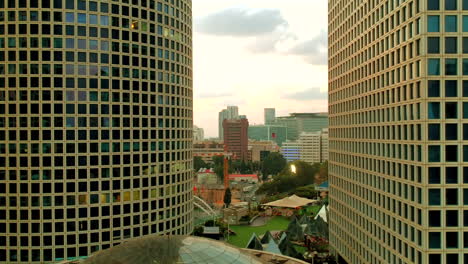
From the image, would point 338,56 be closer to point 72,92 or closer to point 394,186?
point 394,186

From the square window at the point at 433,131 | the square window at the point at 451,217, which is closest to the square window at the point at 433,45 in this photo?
the square window at the point at 433,131

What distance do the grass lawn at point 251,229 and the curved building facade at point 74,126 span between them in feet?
77.5

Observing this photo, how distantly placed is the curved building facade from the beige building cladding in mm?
34655

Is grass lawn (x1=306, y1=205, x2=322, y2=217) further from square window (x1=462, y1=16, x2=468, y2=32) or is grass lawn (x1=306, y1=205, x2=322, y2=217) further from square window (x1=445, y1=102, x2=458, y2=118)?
square window (x1=462, y1=16, x2=468, y2=32)

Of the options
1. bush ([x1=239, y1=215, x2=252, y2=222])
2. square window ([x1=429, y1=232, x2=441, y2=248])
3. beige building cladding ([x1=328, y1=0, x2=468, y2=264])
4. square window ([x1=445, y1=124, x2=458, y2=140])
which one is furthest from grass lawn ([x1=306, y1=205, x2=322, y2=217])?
square window ([x1=445, y1=124, x2=458, y2=140])

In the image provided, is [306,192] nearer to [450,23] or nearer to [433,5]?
[450,23]

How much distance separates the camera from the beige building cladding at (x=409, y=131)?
3559 cm

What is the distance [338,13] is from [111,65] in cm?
3940

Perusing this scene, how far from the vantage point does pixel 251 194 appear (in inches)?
5999

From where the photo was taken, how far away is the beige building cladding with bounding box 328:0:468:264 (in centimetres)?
3559

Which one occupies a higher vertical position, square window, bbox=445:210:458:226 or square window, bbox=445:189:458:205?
square window, bbox=445:189:458:205

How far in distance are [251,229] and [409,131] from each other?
6158cm

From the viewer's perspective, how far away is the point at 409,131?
127 ft

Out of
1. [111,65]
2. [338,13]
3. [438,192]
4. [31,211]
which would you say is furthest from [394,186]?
[31,211]
